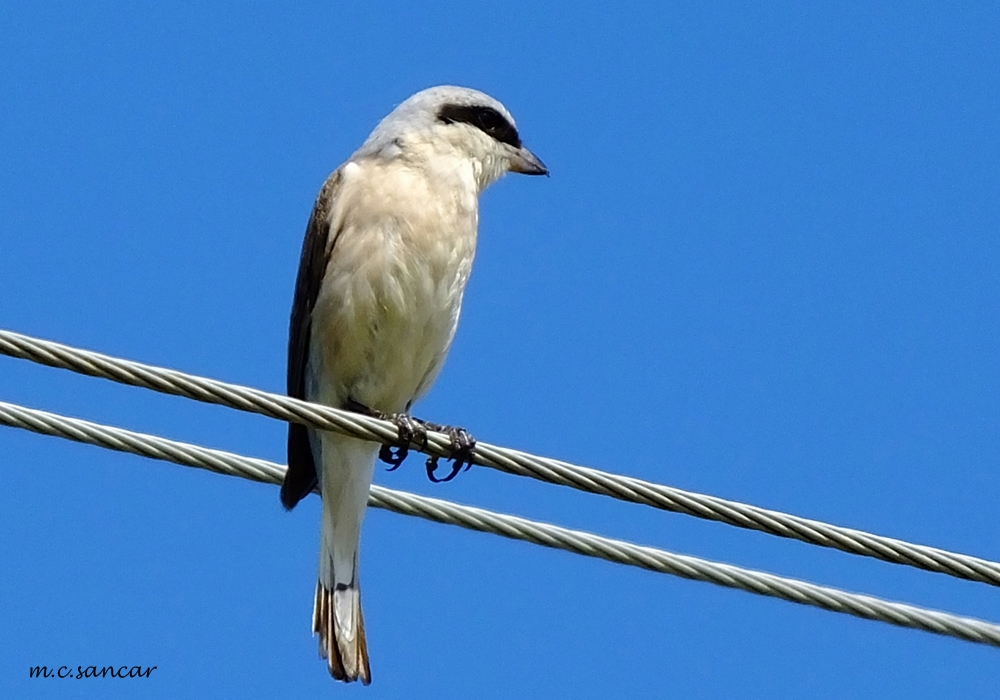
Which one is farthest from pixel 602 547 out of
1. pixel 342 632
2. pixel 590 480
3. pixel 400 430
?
pixel 342 632

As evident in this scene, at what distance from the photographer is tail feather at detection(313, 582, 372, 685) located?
6.85 meters

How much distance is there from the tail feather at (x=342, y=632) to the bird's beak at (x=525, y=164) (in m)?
2.21

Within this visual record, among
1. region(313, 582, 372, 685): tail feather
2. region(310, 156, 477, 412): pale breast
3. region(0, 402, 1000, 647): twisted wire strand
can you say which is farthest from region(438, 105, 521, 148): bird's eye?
region(0, 402, 1000, 647): twisted wire strand

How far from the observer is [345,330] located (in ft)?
21.7

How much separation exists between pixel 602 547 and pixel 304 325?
271 cm

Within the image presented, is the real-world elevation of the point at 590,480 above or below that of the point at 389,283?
below

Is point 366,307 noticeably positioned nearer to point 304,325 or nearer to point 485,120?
point 304,325

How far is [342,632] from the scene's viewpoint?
22.6ft

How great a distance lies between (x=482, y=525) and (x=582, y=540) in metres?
0.30

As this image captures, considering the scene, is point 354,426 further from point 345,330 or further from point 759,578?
point 345,330

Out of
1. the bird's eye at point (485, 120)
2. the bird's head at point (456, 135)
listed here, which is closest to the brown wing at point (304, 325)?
the bird's head at point (456, 135)

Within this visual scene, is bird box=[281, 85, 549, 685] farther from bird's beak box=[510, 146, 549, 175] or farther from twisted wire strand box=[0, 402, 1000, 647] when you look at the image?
twisted wire strand box=[0, 402, 1000, 647]

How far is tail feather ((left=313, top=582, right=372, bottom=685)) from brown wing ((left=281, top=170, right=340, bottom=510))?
17.9 inches

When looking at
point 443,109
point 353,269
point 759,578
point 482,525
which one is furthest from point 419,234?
point 759,578
